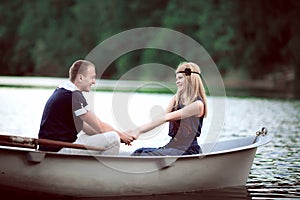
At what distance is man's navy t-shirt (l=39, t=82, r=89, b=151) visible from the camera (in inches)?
291

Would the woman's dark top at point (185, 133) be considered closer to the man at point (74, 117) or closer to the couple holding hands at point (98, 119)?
the couple holding hands at point (98, 119)

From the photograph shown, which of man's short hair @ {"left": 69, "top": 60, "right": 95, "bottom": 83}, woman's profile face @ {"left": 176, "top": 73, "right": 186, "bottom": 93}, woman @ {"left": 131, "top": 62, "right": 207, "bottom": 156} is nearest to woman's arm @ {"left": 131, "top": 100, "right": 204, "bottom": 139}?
woman @ {"left": 131, "top": 62, "right": 207, "bottom": 156}

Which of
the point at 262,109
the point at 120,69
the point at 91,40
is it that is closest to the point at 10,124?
the point at 262,109

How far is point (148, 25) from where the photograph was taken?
63.0 meters

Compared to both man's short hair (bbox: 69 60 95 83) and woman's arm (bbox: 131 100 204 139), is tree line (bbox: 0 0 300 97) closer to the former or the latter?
woman's arm (bbox: 131 100 204 139)

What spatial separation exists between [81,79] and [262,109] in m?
16.2

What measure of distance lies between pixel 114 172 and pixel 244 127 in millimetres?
Answer: 9846

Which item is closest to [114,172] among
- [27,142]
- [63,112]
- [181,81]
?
[63,112]

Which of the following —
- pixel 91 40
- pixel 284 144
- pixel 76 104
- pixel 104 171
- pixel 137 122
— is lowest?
pixel 104 171

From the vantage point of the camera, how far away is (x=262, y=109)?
23.1 metres

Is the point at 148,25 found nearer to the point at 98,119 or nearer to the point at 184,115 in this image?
the point at 184,115

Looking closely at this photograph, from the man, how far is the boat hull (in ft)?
0.89

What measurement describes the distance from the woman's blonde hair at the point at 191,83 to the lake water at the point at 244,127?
1038 millimetres

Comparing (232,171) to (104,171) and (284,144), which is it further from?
(284,144)
